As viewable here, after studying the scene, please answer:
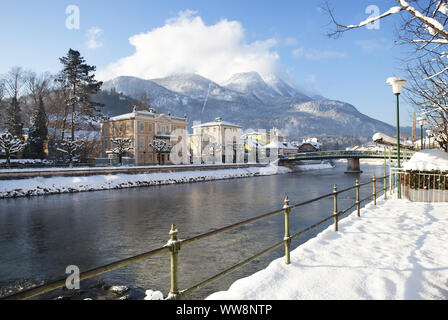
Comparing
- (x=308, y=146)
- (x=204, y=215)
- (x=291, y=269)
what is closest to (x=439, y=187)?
(x=291, y=269)

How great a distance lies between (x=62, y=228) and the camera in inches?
541

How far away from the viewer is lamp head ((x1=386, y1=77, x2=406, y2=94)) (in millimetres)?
12335

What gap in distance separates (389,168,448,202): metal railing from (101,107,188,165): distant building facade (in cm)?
4086

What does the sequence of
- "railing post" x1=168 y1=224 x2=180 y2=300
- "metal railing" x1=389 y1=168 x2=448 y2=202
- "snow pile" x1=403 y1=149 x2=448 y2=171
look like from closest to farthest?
"railing post" x1=168 y1=224 x2=180 y2=300
"metal railing" x1=389 y1=168 x2=448 y2=202
"snow pile" x1=403 y1=149 x2=448 y2=171

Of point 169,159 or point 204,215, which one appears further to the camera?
point 169,159

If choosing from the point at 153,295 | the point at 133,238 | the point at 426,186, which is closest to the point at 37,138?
the point at 133,238

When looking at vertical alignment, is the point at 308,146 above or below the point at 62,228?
above

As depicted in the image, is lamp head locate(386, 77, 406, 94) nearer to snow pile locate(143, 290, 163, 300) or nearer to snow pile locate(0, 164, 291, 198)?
snow pile locate(143, 290, 163, 300)

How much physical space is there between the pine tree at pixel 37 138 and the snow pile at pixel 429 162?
41.0 metres

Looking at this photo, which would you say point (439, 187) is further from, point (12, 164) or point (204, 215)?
point (12, 164)

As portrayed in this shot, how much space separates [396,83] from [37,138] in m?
40.7

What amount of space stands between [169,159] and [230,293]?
4851 cm

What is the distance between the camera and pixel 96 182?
30.7 metres

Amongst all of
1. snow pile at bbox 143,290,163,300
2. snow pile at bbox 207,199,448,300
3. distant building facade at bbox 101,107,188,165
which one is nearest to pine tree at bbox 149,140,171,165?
distant building facade at bbox 101,107,188,165
